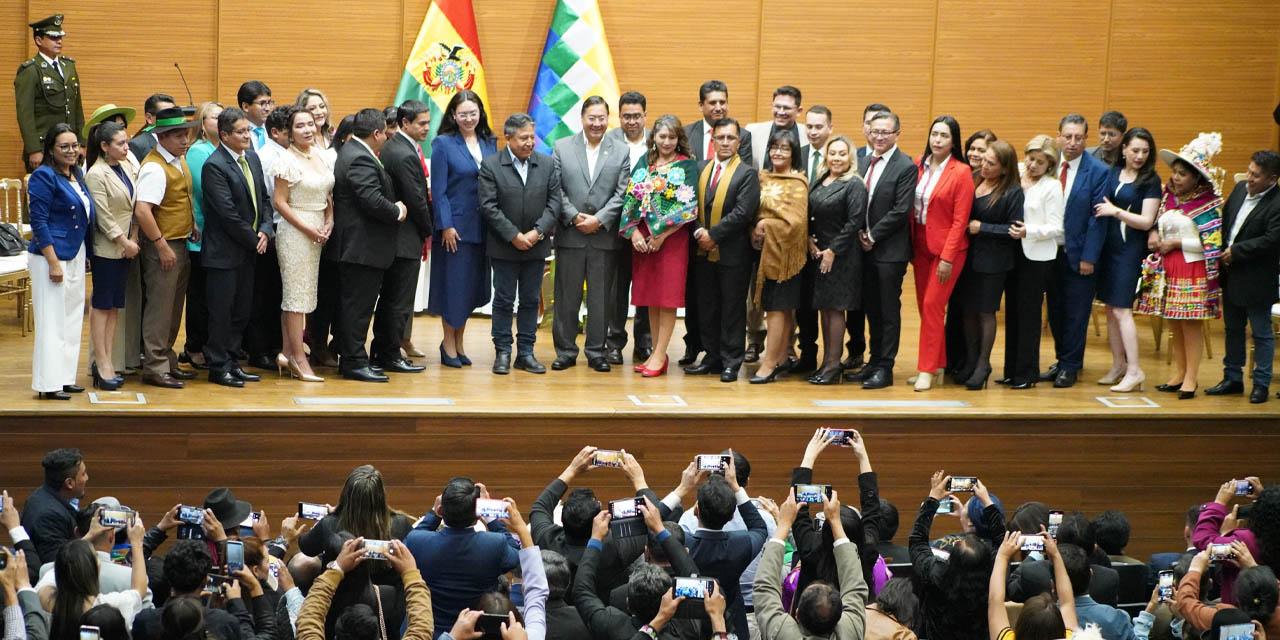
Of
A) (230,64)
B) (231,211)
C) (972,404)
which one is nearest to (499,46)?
(230,64)

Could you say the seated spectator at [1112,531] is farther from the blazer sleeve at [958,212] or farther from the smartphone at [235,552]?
the smartphone at [235,552]

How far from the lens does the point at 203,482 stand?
18.0ft

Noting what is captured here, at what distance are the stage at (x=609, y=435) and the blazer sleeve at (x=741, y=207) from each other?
74cm

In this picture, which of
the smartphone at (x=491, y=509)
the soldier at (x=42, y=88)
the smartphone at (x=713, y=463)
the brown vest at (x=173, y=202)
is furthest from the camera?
the soldier at (x=42, y=88)

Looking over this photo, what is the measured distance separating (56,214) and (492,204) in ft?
6.28

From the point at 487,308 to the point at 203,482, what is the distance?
138 inches

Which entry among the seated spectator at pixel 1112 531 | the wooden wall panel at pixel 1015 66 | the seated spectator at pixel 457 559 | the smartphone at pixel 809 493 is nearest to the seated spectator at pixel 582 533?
the seated spectator at pixel 457 559

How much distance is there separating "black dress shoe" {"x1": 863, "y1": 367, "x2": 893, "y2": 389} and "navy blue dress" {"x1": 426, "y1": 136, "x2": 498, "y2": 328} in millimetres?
1934

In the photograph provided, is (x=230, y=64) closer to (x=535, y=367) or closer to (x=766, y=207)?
(x=535, y=367)

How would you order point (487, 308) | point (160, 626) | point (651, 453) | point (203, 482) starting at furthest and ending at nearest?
point (487, 308) → point (651, 453) → point (203, 482) → point (160, 626)

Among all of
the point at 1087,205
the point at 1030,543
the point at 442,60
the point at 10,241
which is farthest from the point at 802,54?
the point at 1030,543

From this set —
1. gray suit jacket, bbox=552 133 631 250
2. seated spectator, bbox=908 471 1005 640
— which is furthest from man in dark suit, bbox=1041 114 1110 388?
seated spectator, bbox=908 471 1005 640

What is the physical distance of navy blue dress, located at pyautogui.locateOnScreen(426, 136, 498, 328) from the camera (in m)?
6.51

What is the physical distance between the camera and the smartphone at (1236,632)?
315 centimetres
